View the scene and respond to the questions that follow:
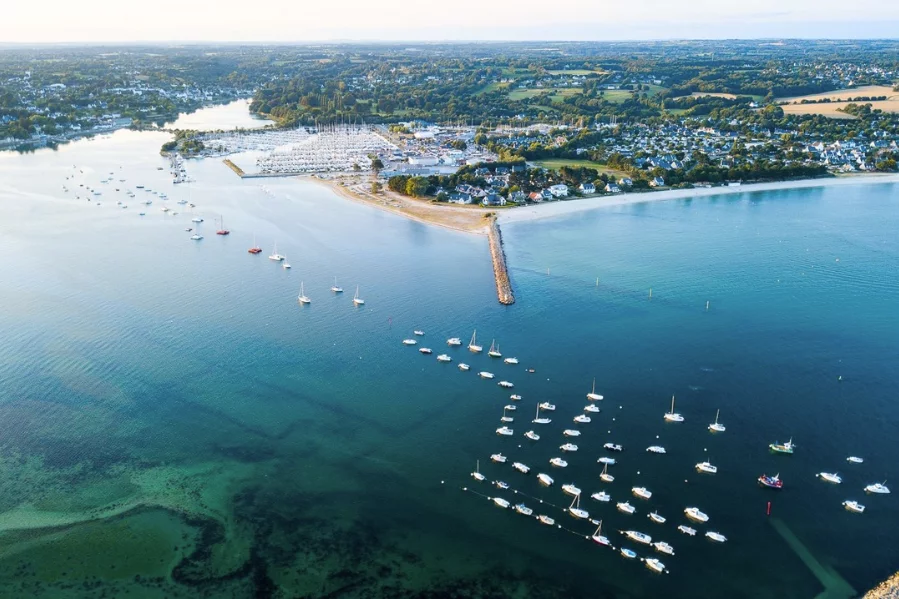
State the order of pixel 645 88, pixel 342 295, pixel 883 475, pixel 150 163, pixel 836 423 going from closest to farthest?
pixel 883 475 → pixel 836 423 → pixel 342 295 → pixel 150 163 → pixel 645 88

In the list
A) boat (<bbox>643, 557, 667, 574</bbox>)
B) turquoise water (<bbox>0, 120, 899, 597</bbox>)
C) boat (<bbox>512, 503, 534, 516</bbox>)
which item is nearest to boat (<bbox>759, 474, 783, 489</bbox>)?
turquoise water (<bbox>0, 120, 899, 597</bbox>)

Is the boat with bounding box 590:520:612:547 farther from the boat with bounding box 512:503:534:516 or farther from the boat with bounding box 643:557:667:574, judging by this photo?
the boat with bounding box 512:503:534:516

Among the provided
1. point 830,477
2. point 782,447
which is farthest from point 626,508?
point 830,477

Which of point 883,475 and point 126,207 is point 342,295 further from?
point 126,207

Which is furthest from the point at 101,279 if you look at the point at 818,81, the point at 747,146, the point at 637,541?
the point at 818,81

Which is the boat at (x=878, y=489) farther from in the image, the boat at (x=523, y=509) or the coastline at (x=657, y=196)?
the coastline at (x=657, y=196)
